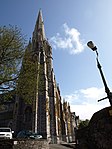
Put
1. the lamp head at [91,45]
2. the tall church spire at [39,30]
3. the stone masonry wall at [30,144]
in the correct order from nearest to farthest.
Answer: the lamp head at [91,45], the stone masonry wall at [30,144], the tall church spire at [39,30]

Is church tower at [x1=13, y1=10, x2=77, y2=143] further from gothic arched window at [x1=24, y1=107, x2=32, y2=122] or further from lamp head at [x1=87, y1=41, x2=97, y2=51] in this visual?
lamp head at [x1=87, y1=41, x2=97, y2=51]

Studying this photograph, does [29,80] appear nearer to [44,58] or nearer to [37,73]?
[37,73]

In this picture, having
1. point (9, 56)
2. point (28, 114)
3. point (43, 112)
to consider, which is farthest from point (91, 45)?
point (28, 114)

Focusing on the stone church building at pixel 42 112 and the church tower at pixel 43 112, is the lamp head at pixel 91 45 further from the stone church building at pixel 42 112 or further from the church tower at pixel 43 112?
the church tower at pixel 43 112

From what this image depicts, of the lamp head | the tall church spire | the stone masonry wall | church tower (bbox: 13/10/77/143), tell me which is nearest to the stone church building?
church tower (bbox: 13/10/77/143)

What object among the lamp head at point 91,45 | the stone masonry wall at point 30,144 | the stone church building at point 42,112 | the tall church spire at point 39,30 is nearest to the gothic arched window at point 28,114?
the stone church building at point 42,112

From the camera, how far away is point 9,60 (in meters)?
19.9

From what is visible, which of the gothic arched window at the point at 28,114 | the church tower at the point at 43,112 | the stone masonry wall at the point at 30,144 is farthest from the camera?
the gothic arched window at the point at 28,114

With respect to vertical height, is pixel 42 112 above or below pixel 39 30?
below

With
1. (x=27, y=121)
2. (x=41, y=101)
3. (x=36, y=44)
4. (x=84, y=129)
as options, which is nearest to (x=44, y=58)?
(x=36, y=44)

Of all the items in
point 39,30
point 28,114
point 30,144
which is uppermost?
point 39,30

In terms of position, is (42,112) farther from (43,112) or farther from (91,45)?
(91,45)

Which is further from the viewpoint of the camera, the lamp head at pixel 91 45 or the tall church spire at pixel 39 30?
the tall church spire at pixel 39 30

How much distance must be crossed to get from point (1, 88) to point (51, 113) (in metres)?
26.6
